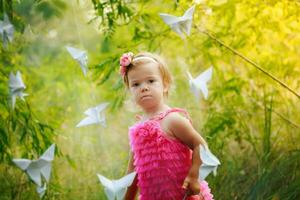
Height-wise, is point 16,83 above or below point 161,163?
above

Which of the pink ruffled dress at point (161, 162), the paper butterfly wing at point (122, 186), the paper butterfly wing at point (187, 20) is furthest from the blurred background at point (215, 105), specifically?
the paper butterfly wing at point (122, 186)

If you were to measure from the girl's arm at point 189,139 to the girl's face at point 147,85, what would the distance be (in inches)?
4.1

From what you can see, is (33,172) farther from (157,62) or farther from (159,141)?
(157,62)

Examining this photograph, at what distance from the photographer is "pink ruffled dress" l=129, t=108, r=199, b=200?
2025 millimetres

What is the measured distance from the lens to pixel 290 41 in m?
3.46

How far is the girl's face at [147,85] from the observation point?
208 centimetres

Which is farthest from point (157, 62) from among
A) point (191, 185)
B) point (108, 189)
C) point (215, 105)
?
point (215, 105)

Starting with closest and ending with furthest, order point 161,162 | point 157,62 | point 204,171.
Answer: point 204,171, point 161,162, point 157,62

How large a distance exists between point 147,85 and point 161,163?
0.30 metres

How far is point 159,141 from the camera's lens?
2035 millimetres

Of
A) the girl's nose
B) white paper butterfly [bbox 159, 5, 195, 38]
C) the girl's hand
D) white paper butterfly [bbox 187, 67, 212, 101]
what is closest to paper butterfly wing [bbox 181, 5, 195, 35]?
white paper butterfly [bbox 159, 5, 195, 38]

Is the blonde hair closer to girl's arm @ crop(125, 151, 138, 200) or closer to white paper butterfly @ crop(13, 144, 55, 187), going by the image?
girl's arm @ crop(125, 151, 138, 200)

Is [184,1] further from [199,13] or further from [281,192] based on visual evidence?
[281,192]

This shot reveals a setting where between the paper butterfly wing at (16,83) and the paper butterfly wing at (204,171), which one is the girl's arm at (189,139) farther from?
the paper butterfly wing at (16,83)
